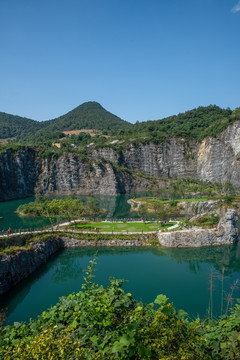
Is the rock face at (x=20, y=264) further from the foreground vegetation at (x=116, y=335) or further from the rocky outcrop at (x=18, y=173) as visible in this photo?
the rocky outcrop at (x=18, y=173)

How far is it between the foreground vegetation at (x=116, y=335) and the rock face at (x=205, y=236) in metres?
32.0

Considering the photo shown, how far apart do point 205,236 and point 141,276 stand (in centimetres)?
Result: 1656

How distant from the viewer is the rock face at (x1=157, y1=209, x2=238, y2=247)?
128 feet

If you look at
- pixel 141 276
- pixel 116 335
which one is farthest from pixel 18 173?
pixel 116 335

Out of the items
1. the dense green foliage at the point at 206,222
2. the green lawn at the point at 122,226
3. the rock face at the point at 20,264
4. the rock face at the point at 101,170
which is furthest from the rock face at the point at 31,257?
the rock face at the point at 101,170

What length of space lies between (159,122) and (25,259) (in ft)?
555

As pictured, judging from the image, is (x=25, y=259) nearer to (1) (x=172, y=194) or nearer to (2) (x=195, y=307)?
(2) (x=195, y=307)

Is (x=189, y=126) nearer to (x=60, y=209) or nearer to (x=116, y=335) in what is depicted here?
(x=60, y=209)

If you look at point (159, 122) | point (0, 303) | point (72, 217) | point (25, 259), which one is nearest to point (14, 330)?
point (0, 303)

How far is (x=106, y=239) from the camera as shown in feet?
132

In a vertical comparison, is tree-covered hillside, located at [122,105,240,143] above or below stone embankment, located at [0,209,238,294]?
above

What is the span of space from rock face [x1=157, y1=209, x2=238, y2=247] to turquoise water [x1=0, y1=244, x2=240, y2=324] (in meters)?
1.32

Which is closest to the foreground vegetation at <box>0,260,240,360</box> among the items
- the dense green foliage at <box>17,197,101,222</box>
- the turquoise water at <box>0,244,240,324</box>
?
the turquoise water at <box>0,244,240,324</box>

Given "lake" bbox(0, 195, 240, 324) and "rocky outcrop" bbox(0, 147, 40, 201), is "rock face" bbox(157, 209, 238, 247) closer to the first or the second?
"lake" bbox(0, 195, 240, 324)
